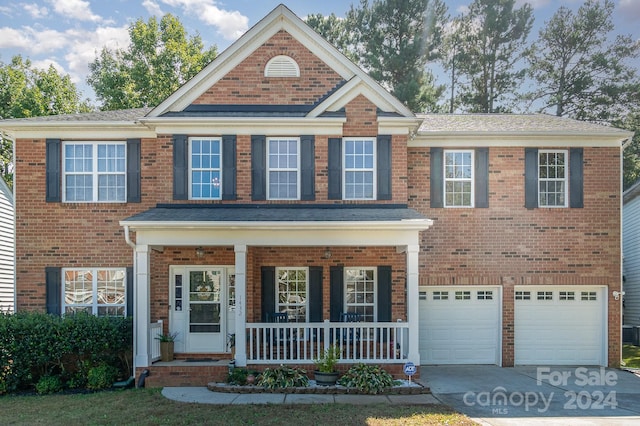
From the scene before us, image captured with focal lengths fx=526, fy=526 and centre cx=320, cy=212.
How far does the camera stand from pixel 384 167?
12.6 m

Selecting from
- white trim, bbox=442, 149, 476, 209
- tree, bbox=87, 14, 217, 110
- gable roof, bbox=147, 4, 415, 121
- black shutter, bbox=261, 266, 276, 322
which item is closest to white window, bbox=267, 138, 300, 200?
gable roof, bbox=147, 4, 415, 121

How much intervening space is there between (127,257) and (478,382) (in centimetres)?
872

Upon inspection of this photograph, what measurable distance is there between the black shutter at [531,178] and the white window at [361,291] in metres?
4.39

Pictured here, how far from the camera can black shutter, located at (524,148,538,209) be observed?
44.1 ft

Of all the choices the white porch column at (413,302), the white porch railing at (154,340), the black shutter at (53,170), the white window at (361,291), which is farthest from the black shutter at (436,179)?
the black shutter at (53,170)

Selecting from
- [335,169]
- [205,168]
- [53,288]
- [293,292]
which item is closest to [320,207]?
[335,169]

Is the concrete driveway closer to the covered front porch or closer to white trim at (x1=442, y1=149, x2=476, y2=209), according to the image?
the covered front porch

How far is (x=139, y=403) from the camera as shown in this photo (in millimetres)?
9547

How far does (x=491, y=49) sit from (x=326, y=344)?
77.6 ft

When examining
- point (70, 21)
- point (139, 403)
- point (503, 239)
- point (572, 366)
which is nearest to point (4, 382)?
point (139, 403)

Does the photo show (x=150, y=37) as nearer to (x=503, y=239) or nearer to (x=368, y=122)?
(x=368, y=122)

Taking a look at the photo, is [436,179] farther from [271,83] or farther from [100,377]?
[100,377]

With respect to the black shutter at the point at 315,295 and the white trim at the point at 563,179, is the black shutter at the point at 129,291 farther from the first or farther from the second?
the white trim at the point at 563,179

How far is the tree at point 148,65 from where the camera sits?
27.7 meters
